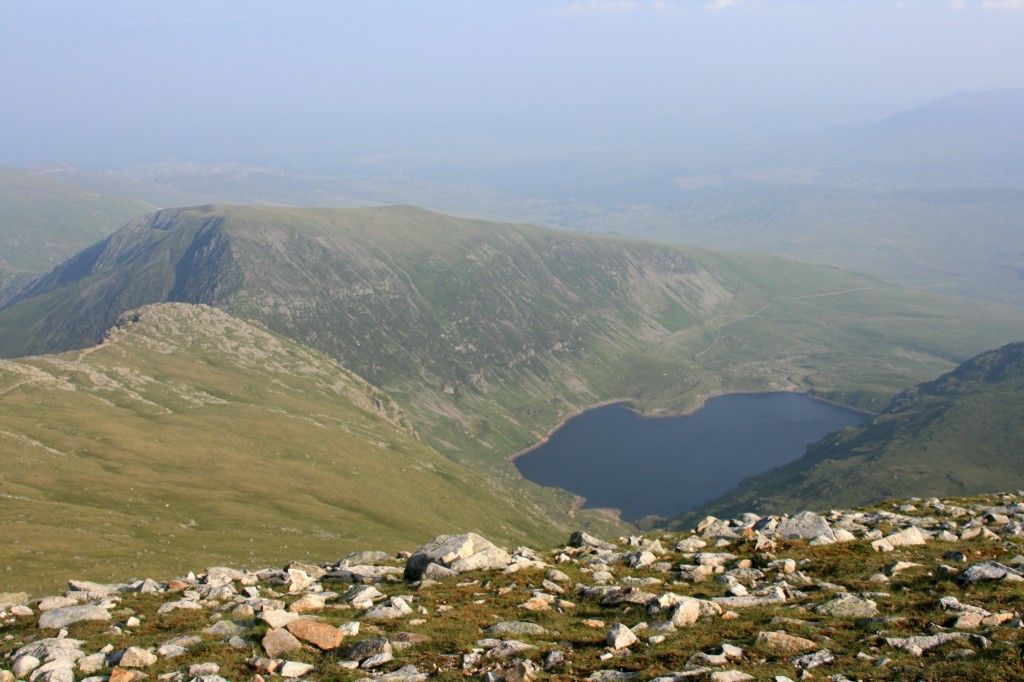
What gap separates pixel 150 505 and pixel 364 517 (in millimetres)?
42488

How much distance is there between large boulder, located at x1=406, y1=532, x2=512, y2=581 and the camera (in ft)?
142

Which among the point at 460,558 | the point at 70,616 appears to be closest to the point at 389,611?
the point at 460,558

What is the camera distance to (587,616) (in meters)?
33.3

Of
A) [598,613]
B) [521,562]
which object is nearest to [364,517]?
[521,562]

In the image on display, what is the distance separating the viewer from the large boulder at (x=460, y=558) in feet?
142

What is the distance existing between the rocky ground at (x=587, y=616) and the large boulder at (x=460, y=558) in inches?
5.0

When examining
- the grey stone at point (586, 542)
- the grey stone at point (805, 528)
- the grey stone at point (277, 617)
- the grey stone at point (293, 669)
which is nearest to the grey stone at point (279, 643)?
the grey stone at point (277, 617)

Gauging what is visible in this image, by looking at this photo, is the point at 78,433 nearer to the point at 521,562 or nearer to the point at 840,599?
the point at 521,562

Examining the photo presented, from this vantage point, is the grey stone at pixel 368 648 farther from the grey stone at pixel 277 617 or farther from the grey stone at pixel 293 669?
the grey stone at pixel 277 617

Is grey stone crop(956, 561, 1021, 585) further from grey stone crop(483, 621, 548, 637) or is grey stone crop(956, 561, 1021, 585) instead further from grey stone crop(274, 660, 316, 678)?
grey stone crop(274, 660, 316, 678)

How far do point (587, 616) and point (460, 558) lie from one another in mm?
12272

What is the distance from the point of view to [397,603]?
34938 mm

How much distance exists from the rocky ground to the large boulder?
13cm

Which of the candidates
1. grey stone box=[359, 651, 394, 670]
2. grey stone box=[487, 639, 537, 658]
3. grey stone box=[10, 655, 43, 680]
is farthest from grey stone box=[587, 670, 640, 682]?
grey stone box=[10, 655, 43, 680]
